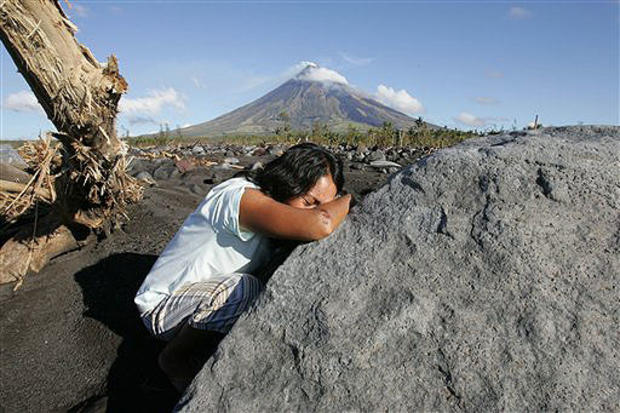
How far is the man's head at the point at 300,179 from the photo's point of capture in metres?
2.33

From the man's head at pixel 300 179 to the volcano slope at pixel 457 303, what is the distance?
0.28m

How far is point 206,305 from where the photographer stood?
222cm

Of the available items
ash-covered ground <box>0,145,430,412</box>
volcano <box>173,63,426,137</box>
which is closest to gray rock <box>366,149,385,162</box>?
ash-covered ground <box>0,145,430,412</box>

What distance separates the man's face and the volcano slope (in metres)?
0.26

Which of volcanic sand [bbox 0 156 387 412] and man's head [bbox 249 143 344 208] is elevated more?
man's head [bbox 249 143 344 208]

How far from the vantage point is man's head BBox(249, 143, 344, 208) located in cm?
233

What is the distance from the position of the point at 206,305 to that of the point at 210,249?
287 mm

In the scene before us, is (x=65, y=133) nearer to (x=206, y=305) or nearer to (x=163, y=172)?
(x=206, y=305)

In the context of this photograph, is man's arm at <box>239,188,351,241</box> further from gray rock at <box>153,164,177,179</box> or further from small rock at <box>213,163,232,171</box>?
small rock at <box>213,163,232,171</box>

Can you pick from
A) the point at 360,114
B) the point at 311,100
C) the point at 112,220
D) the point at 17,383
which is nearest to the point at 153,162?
the point at 112,220

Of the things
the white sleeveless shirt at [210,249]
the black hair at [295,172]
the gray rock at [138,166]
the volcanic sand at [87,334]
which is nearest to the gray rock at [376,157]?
the gray rock at [138,166]

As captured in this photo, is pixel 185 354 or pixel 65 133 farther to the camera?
pixel 65 133

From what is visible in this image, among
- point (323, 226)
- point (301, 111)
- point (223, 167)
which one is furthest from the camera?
point (301, 111)

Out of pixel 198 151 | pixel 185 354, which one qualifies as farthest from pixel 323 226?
pixel 198 151
